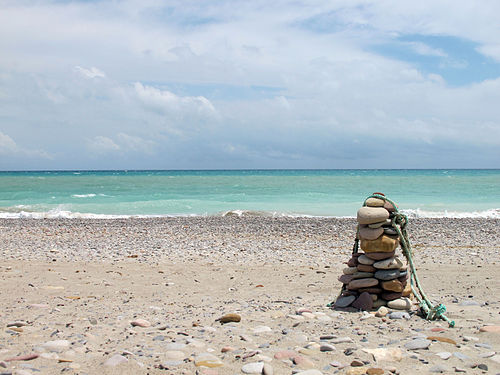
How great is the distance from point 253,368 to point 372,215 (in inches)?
107

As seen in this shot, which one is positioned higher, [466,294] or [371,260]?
[371,260]

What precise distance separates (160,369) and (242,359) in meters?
0.78

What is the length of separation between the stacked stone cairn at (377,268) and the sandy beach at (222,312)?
1.21 feet

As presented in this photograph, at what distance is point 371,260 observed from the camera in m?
6.32

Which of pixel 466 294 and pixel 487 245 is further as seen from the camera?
pixel 487 245

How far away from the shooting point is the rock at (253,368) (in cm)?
428

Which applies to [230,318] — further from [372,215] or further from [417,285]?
[417,285]

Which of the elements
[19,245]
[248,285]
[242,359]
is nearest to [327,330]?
[242,359]

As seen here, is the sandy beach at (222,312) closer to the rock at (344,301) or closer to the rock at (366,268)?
the rock at (344,301)

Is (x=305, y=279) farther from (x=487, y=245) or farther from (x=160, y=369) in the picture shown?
(x=487, y=245)

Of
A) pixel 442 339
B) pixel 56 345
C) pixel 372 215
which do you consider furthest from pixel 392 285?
pixel 56 345

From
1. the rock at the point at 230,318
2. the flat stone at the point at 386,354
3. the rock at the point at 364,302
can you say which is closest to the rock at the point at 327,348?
the flat stone at the point at 386,354

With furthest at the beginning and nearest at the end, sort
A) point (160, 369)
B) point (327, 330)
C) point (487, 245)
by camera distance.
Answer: point (487, 245) → point (327, 330) → point (160, 369)

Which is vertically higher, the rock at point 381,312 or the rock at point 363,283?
the rock at point 363,283
